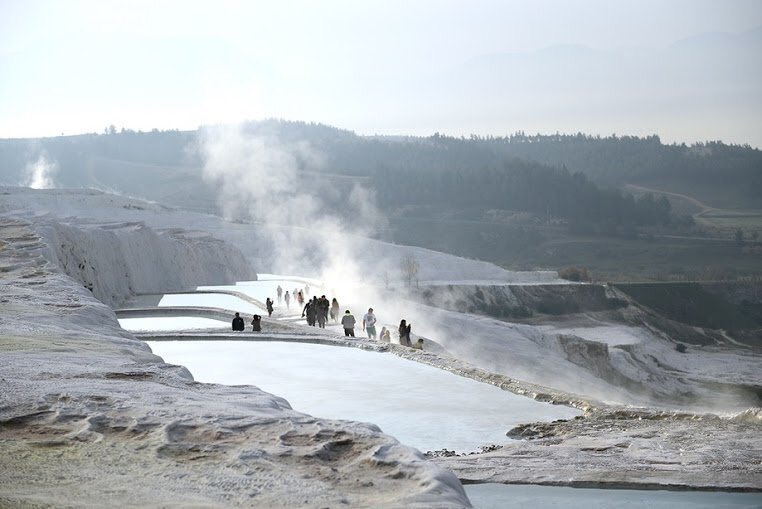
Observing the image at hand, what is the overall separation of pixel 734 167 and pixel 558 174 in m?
25.6

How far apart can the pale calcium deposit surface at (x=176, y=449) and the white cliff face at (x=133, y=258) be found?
15446 millimetres

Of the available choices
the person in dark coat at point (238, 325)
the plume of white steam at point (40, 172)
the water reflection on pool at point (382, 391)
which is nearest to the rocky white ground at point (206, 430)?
the water reflection on pool at point (382, 391)

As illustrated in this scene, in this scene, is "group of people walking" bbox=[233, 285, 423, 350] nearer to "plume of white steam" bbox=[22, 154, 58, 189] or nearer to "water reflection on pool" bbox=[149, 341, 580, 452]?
"water reflection on pool" bbox=[149, 341, 580, 452]

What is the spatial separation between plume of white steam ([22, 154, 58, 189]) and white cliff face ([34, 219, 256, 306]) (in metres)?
142

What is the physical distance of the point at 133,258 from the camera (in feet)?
129

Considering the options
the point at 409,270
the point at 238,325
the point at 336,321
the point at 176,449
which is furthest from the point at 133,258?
the point at 176,449

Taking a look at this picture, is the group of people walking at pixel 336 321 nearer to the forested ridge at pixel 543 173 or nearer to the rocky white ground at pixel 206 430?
the rocky white ground at pixel 206 430

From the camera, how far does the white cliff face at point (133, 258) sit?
29.5 meters

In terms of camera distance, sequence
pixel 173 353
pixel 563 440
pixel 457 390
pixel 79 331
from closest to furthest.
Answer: pixel 563 440 → pixel 79 331 → pixel 457 390 → pixel 173 353

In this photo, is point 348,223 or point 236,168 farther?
point 236,168

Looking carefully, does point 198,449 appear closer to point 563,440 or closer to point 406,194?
point 563,440

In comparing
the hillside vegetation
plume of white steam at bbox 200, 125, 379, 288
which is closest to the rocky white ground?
plume of white steam at bbox 200, 125, 379, 288

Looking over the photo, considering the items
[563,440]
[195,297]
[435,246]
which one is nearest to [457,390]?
[563,440]

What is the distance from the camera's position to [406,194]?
14925cm
